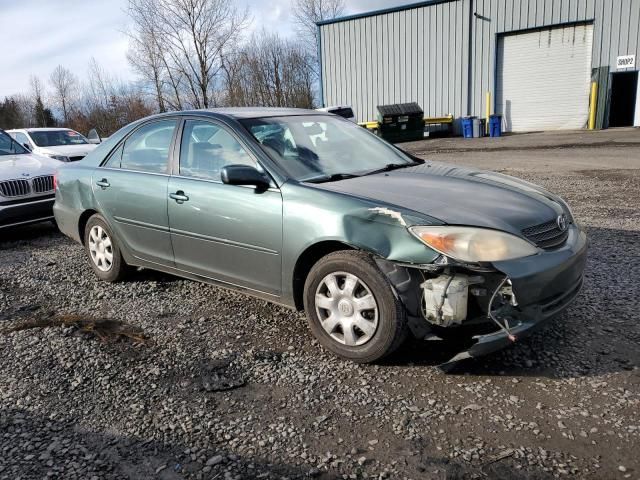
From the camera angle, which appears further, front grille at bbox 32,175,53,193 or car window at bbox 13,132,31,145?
car window at bbox 13,132,31,145

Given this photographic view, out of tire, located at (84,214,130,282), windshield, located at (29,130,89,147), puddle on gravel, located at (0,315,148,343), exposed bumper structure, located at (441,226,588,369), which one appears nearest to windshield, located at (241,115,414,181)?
exposed bumper structure, located at (441,226,588,369)

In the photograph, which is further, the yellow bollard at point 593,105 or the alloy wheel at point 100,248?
the yellow bollard at point 593,105

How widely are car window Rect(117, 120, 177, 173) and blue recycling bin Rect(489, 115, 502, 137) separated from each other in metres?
21.4

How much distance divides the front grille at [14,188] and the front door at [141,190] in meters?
2.86

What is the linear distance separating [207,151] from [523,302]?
2.55 metres

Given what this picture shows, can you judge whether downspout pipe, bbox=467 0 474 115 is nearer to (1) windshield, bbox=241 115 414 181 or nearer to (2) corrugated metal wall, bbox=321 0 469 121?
(2) corrugated metal wall, bbox=321 0 469 121

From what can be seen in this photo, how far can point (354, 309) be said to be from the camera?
317 centimetres

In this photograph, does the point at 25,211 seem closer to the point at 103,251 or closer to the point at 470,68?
the point at 103,251

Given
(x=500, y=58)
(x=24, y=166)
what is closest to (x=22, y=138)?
(x=24, y=166)

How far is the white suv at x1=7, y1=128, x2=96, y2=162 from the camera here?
12.3 metres

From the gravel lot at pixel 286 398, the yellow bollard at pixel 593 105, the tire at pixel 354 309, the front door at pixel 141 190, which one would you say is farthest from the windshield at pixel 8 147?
the yellow bollard at pixel 593 105

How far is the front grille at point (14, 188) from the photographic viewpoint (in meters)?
6.94

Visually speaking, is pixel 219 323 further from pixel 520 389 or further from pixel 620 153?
pixel 620 153

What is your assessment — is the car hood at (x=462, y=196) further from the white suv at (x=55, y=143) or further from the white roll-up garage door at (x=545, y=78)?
the white roll-up garage door at (x=545, y=78)
